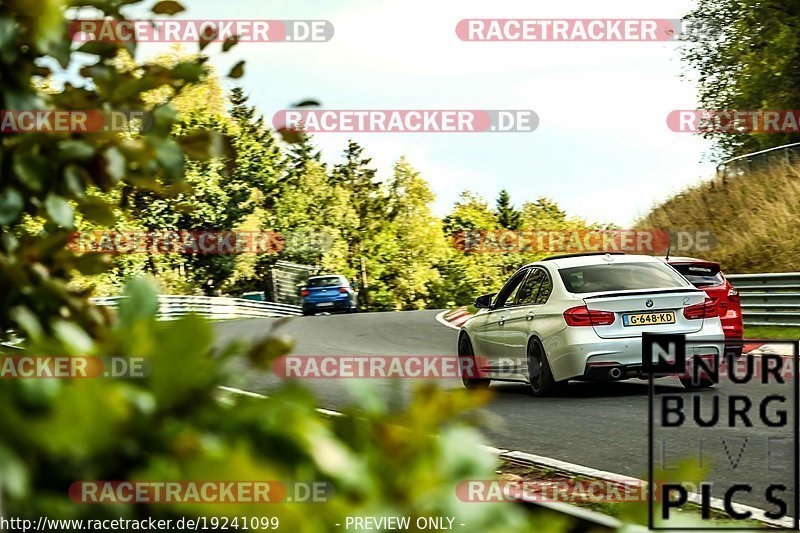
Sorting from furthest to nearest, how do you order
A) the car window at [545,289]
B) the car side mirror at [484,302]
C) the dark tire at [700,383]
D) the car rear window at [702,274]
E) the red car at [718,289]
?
the car rear window at [702,274], the red car at [718,289], the car side mirror at [484,302], the car window at [545,289], the dark tire at [700,383]

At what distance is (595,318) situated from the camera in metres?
11.1

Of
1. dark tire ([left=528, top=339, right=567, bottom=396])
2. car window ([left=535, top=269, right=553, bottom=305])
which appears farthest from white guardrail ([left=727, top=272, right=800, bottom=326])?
dark tire ([left=528, top=339, right=567, bottom=396])

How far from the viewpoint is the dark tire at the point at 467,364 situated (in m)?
13.2

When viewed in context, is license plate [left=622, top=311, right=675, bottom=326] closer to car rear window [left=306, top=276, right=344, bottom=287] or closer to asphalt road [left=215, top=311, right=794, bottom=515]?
asphalt road [left=215, top=311, right=794, bottom=515]

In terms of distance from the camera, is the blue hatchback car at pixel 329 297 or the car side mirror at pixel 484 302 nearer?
the car side mirror at pixel 484 302

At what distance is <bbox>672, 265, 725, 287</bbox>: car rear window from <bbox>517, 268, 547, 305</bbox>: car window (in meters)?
3.61

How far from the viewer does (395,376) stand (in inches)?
52.5

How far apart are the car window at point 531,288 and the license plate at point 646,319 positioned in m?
1.24

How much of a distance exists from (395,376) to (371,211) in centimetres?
8014

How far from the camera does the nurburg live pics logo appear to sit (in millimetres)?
5852

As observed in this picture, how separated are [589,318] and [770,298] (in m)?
11.7

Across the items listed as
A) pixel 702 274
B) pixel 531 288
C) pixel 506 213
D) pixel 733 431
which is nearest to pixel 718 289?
pixel 702 274

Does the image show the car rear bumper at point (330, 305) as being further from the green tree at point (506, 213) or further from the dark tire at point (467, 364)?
the green tree at point (506, 213)

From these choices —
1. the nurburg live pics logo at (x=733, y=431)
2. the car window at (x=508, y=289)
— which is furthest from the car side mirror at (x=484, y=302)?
the nurburg live pics logo at (x=733, y=431)
